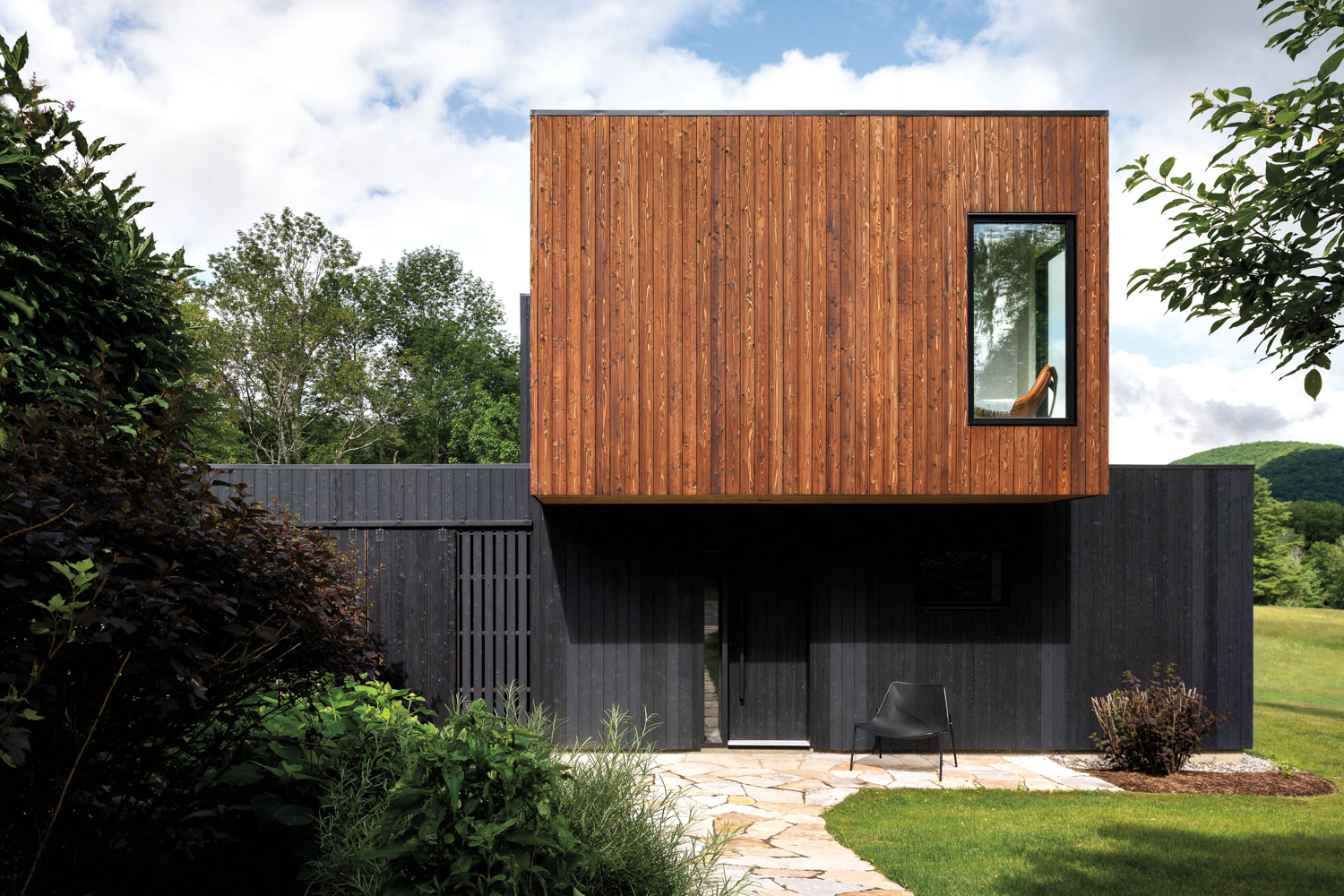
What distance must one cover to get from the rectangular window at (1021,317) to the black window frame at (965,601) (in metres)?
→ 1.70

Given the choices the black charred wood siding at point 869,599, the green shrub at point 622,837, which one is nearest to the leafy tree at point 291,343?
the black charred wood siding at point 869,599

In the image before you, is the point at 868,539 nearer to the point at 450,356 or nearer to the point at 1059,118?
the point at 1059,118

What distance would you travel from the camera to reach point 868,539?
8484 mm

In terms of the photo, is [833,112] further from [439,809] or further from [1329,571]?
[1329,571]

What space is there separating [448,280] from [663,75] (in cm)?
2580

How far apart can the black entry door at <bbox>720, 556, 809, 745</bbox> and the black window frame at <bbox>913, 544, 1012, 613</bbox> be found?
3.96 ft

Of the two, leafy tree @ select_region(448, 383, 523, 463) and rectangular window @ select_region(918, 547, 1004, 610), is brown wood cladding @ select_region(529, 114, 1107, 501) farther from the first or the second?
leafy tree @ select_region(448, 383, 523, 463)

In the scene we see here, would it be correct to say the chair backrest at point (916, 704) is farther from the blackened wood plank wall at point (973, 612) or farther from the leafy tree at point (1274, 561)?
the leafy tree at point (1274, 561)

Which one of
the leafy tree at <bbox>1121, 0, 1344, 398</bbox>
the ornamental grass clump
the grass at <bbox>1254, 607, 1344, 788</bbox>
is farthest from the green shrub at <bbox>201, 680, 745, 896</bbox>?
the grass at <bbox>1254, 607, 1344, 788</bbox>

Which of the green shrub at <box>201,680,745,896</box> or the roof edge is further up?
the roof edge

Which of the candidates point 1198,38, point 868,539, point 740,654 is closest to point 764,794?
point 740,654

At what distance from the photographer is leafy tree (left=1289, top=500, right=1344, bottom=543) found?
4266cm

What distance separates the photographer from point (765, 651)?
8.64m

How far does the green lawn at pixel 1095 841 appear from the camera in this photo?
185 inches
